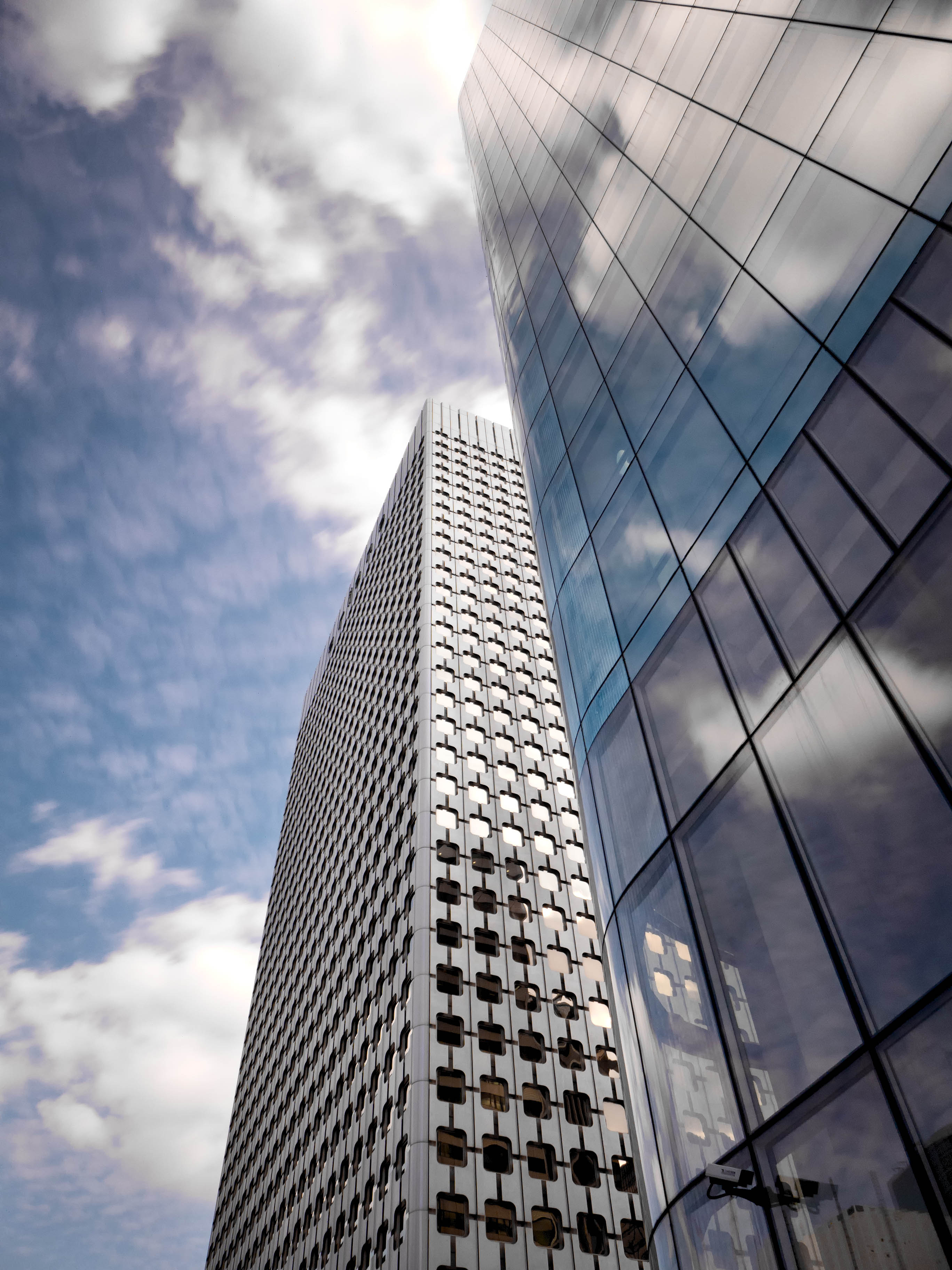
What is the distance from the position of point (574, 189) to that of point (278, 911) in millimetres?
65919

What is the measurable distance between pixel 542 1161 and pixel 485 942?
8969 millimetres

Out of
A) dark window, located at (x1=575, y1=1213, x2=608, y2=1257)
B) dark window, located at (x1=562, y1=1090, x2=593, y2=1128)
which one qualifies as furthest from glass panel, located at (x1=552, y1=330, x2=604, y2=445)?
dark window, located at (x1=575, y1=1213, x2=608, y2=1257)

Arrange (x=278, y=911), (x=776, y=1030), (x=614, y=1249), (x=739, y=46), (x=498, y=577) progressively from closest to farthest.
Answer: (x=776, y=1030) < (x=739, y=46) < (x=614, y=1249) < (x=498, y=577) < (x=278, y=911)

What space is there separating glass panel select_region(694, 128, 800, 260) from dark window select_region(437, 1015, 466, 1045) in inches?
1210

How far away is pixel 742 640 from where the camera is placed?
446 inches

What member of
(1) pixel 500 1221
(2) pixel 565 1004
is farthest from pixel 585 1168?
(2) pixel 565 1004

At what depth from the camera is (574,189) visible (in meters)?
22.3

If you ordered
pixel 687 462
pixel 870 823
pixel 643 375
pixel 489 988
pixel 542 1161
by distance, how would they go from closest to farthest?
1. pixel 870 823
2. pixel 687 462
3. pixel 643 375
4. pixel 542 1161
5. pixel 489 988

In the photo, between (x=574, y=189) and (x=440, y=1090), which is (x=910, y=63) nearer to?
(x=574, y=189)

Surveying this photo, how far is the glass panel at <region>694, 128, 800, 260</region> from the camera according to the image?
13258mm

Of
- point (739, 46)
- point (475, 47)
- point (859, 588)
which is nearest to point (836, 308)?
point (859, 588)

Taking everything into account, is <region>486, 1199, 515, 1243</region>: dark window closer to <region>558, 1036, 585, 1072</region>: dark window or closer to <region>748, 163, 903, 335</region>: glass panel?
<region>558, 1036, 585, 1072</region>: dark window

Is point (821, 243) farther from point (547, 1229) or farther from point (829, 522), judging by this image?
point (547, 1229)

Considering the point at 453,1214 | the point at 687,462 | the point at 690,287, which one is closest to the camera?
the point at 687,462
